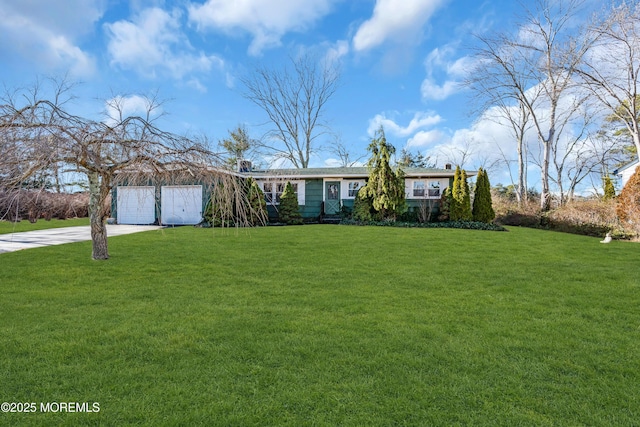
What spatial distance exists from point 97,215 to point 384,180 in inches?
440

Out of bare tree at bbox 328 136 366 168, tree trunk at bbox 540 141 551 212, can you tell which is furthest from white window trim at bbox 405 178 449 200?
bare tree at bbox 328 136 366 168

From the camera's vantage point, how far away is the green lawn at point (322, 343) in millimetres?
2271

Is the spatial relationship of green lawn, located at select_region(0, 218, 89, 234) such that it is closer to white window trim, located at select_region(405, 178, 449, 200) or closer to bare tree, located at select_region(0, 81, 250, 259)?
bare tree, located at select_region(0, 81, 250, 259)

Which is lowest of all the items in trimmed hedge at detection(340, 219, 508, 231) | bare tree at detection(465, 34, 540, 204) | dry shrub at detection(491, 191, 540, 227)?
trimmed hedge at detection(340, 219, 508, 231)

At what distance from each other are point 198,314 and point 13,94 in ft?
17.4

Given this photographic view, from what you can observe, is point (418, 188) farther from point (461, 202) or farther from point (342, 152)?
point (342, 152)

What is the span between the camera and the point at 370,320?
3934 mm

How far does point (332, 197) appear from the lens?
18500 millimetres

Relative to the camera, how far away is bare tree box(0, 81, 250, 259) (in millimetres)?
5008

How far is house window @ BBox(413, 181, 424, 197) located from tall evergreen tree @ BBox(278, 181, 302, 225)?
6209 mm

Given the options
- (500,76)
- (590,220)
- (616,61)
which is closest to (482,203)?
(590,220)

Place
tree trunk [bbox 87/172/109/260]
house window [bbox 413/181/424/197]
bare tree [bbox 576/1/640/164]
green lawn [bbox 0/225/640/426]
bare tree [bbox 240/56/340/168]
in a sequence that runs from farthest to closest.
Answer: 1. bare tree [bbox 240/56/340/168]
2. house window [bbox 413/181/424/197]
3. bare tree [bbox 576/1/640/164]
4. tree trunk [bbox 87/172/109/260]
5. green lawn [bbox 0/225/640/426]

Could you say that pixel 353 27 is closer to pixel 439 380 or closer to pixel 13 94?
pixel 13 94

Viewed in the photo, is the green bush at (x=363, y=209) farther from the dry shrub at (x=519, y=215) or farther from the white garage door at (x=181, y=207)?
the white garage door at (x=181, y=207)
